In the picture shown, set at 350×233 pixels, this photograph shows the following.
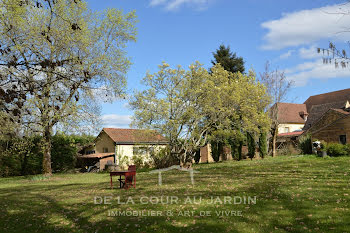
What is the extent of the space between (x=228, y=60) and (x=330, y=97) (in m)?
27.3

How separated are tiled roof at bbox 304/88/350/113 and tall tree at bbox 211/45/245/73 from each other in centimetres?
2274

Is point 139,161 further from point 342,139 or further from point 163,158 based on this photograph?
point 342,139

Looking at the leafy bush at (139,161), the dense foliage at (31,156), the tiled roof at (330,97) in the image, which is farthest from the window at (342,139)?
the tiled roof at (330,97)

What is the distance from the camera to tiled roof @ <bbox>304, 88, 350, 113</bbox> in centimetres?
5436

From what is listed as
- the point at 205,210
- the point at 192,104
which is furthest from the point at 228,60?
the point at 205,210

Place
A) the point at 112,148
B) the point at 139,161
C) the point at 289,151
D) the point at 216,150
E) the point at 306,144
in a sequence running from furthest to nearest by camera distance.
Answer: the point at 112,148 < the point at 216,150 < the point at 289,151 < the point at 139,161 < the point at 306,144

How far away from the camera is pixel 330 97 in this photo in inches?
2243

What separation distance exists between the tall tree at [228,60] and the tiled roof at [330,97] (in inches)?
895

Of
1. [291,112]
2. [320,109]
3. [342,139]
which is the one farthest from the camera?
[291,112]

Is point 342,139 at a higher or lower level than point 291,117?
lower

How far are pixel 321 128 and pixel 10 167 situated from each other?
30.3m

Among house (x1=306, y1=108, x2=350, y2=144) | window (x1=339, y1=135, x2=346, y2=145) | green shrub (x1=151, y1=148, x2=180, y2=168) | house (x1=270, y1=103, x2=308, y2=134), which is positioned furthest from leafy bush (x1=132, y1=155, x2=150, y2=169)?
house (x1=270, y1=103, x2=308, y2=134)

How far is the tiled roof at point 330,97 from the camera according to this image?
178 ft

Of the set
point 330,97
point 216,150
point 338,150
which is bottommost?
point 216,150
